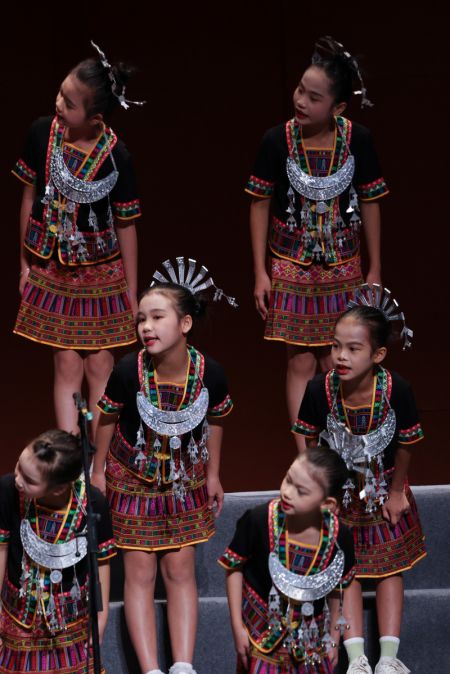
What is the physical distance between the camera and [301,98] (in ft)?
14.9

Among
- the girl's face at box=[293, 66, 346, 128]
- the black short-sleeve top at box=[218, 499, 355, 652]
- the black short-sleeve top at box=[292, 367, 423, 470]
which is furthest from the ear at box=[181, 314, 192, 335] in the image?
the girl's face at box=[293, 66, 346, 128]

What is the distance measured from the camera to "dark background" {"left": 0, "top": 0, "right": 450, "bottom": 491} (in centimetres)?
554

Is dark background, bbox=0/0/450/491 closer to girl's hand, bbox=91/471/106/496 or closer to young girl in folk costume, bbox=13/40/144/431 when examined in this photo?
young girl in folk costume, bbox=13/40/144/431

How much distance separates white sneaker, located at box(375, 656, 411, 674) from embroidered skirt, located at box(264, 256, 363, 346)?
1013 millimetres

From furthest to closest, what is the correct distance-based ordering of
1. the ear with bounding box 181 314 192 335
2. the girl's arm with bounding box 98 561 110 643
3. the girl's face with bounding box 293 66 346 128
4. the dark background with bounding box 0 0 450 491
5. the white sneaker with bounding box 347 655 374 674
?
the dark background with bounding box 0 0 450 491 → the girl's face with bounding box 293 66 346 128 → the ear with bounding box 181 314 192 335 → the white sneaker with bounding box 347 655 374 674 → the girl's arm with bounding box 98 561 110 643

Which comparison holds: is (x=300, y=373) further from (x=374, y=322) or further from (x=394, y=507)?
(x=394, y=507)

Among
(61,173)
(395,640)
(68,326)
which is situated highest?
(61,173)

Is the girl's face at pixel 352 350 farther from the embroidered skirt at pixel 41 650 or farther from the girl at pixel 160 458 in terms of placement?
the embroidered skirt at pixel 41 650

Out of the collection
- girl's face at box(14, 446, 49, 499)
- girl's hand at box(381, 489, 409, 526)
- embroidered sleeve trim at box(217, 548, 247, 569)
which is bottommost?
embroidered sleeve trim at box(217, 548, 247, 569)

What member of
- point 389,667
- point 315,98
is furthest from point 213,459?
point 315,98

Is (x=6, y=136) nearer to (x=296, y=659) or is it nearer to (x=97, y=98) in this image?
(x=97, y=98)

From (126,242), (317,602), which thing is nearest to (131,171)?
(126,242)

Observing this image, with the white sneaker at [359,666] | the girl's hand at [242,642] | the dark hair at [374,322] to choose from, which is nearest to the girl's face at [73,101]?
the dark hair at [374,322]

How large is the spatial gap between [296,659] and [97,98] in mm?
1756
